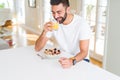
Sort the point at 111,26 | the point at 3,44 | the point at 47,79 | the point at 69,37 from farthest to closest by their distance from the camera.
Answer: the point at 111,26, the point at 3,44, the point at 69,37, the point at 47,79

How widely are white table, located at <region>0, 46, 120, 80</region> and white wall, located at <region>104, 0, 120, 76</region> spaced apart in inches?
59.0

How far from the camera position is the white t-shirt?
1885 millimetres

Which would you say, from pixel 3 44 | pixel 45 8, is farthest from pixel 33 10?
pixel 3 44

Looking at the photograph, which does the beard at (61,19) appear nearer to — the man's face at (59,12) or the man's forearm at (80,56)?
the man's face at (59,12)

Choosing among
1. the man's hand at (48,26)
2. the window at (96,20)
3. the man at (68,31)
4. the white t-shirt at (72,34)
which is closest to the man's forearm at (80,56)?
the man at (68,31)

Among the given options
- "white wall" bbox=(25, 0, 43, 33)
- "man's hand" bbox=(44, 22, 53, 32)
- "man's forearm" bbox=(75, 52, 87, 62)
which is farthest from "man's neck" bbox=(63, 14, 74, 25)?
"white wall" bbox=(25, 0, 43, 33)

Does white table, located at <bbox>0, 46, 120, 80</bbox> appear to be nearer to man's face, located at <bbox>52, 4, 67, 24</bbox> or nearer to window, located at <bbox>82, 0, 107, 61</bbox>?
man's face, located at <bbox>52, 4, 67, 24</bbox>

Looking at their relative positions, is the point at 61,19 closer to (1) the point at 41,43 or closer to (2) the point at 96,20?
(1) the point at 41,43

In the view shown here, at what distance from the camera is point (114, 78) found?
1.33m

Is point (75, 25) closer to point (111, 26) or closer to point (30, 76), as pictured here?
point (30, 76)

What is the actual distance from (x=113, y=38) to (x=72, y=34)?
1.25 meters

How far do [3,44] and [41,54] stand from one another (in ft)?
3.74

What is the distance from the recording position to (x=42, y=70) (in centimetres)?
149

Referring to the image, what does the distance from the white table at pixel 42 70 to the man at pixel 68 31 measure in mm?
214
